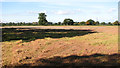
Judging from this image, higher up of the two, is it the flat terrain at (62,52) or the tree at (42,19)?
the tree at (42,19)

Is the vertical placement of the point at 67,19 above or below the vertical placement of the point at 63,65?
above

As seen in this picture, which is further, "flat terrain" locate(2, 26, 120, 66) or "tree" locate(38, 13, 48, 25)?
"tree" locate(38, 13, 48, 25)

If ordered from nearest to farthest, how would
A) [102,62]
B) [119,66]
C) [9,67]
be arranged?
[119,66], [102,62], [9,67]

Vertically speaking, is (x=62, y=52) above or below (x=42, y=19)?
below

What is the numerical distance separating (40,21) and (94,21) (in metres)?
34.6

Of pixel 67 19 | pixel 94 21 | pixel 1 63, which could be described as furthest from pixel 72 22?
A: pixel 1 63

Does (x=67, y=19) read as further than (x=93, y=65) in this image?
Yes

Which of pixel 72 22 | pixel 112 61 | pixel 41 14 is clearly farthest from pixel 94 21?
pixel 112 61

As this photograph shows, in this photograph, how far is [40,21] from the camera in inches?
3536

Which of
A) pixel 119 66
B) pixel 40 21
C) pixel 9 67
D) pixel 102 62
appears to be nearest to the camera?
pixel 119 66

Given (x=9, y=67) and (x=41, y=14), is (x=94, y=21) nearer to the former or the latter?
(x=41, y=14)

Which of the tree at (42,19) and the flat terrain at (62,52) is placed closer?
the flat terrain at (62,52)

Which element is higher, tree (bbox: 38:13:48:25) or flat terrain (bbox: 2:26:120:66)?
tree (bbox: 38:13:48:25)

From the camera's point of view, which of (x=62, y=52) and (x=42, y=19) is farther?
(x=42, y=19)
